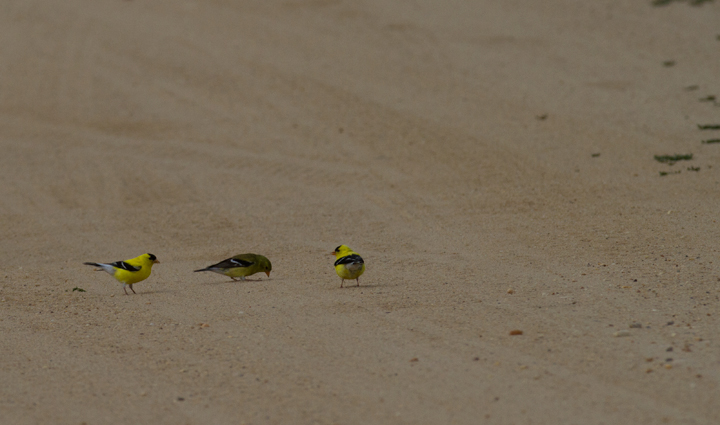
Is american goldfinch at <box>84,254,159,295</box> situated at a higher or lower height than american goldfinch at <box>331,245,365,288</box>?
lower

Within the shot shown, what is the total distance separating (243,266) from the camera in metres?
10.4

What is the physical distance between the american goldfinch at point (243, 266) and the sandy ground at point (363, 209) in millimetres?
278

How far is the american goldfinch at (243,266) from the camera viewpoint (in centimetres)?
1036

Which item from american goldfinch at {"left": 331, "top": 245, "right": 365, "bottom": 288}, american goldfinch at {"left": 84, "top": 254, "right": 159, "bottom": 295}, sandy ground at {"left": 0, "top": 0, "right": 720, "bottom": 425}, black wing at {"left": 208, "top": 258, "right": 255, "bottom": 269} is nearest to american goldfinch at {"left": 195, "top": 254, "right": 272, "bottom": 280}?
black wing at {"left": 208, "top": 258, "right": 255, "bottom": 269}

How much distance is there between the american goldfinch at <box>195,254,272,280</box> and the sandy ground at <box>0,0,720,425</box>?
28cm

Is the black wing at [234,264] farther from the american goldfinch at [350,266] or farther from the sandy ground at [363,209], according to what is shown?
the american goldfinch at [350,266]

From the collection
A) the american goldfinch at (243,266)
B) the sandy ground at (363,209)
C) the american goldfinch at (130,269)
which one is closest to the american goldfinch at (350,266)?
the sandy ground at (363,209)

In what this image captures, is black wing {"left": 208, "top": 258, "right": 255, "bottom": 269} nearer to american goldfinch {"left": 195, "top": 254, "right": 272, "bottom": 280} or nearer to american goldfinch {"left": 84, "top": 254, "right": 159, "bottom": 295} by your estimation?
american goldfinch {"left": 195, "top": 254, "right": 272, "bottom": 280}

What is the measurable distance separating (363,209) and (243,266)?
4357 millimetres

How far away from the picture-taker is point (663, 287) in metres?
8.74

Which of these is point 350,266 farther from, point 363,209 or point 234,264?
point 363,209

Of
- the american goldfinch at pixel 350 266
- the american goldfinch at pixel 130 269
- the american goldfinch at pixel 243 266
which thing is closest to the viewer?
→ the american goldfinch at pixel 350 266

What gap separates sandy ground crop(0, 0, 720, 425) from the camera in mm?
6438

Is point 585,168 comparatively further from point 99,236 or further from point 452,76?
point 99,236
